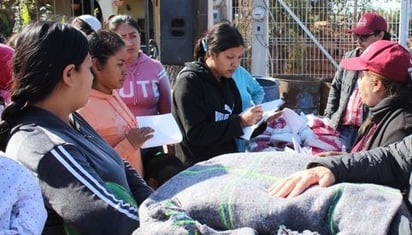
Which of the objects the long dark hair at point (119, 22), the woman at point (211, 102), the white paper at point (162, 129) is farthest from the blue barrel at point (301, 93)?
the white paper at point (162, 129)

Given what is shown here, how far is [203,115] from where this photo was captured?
3.08 m

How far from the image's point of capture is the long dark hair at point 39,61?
5.49 ft

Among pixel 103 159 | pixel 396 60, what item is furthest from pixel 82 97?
pixel 396 60

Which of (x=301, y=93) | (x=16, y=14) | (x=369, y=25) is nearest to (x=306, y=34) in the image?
(x=301, y=93)

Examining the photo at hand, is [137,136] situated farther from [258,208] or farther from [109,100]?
[258,208]

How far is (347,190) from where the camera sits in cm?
133

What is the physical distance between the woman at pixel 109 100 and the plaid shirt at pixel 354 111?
1.92 m

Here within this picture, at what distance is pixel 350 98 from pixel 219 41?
147 cm

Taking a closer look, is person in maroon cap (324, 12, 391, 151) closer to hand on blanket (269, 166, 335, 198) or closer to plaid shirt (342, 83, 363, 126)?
plaid shirt (342, 83, 363, 126)

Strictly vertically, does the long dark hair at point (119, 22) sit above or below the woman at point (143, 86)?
above

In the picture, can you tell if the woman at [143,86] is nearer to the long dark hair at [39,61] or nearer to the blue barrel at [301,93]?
the long dark hair at [39,61]

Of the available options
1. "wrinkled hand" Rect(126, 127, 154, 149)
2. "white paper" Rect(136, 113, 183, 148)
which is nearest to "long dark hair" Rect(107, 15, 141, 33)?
"white paper" Rect(136, 113, 183, 148)

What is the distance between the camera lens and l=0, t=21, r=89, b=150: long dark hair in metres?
1.67

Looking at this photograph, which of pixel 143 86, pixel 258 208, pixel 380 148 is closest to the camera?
pixel 258 208
